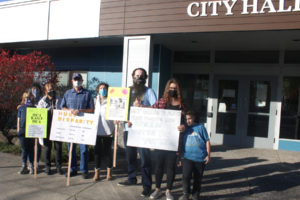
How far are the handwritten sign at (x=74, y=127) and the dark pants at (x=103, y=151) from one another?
279mm

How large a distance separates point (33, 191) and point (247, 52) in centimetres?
710

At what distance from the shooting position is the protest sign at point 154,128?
3492 mm

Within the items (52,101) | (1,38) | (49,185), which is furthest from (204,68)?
(1,38)

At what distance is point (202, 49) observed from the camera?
830 cm

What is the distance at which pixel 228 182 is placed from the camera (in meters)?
4.46

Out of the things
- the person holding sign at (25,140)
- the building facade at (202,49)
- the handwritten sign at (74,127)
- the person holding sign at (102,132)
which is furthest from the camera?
the building facade at (202,49)

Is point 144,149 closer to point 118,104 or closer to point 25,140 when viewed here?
point 118,104

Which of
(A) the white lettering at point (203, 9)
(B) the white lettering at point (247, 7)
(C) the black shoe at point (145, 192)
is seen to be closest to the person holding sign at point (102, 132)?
(C) the black shoe at point (145, 192)

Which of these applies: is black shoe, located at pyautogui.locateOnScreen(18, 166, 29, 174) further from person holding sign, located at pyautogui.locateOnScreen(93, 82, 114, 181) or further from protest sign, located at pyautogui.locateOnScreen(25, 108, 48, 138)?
person holding sign, located at pyautogui.locateOnScreen(93, 82, 114, 181)

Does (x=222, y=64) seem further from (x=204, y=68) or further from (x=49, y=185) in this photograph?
(x=49, y=185)

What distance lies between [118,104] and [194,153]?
141 cm

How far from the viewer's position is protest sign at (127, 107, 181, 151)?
3.49m

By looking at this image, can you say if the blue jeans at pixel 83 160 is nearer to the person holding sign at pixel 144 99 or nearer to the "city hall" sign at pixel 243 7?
the person holding sign at pixel 144 99

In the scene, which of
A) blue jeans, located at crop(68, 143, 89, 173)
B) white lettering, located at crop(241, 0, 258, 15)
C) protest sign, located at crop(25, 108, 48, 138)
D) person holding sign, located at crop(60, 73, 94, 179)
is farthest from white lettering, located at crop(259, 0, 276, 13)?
protest sign, located at crop(25, 108, 48, 138)
